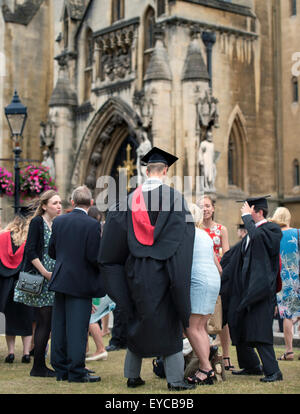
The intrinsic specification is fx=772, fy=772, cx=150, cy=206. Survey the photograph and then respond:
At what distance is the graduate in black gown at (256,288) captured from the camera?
26.0ft

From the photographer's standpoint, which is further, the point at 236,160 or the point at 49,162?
the point at 49,162

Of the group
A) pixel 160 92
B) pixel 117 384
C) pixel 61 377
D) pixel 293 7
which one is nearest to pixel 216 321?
pixel 117 384

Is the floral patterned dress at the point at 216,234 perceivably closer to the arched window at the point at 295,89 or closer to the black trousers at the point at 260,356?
the black trousers at the point at 260,356

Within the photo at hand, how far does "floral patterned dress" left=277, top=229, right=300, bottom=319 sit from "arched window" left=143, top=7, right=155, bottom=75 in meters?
13.8

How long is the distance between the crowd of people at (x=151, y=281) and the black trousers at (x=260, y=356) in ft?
0.04

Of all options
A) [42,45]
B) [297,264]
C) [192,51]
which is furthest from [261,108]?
[297,264]

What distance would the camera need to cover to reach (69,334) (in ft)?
26.1

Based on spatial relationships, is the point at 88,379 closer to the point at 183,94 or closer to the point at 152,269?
the point at 152,269

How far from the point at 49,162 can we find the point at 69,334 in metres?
18.3

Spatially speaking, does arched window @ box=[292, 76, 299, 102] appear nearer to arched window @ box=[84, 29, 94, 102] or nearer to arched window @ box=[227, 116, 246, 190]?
arched window @ box=[227, 116, 246, 190]

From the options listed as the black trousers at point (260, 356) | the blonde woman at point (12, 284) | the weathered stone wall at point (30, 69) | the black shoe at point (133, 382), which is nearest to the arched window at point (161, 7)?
the weathered stone wall at point (30, 69)

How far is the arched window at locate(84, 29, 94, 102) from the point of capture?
85.0 ft

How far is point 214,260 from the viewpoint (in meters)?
7.95

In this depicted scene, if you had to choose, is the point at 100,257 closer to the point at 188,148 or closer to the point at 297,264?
the point at 297,264
